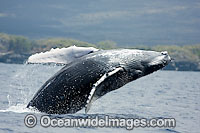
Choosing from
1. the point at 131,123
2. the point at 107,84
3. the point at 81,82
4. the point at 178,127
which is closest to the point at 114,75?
the point at 107,84

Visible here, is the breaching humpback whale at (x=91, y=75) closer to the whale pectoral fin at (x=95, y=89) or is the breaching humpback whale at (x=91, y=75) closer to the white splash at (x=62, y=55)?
the whale pectoral fin at (x=95, y=89)

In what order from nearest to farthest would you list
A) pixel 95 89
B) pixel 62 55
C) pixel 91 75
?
pixel 95 89, pixel 91 75, pixel 62 55

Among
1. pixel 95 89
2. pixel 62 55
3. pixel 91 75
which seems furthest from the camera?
pixel 62 55

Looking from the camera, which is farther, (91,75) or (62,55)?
(62,55)

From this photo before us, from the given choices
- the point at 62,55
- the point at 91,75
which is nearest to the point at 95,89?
the point at 91,75

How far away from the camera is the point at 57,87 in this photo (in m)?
8.88

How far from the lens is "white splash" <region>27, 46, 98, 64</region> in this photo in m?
9.34

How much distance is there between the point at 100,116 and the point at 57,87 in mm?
2039

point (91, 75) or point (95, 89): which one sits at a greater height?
point (91, 75)

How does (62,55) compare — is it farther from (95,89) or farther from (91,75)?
(95,89)

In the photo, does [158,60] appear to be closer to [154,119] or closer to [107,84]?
[107,84]

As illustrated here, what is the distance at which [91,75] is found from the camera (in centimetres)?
855

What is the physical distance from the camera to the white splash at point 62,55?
934 cm

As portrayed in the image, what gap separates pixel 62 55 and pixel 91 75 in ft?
4.27
